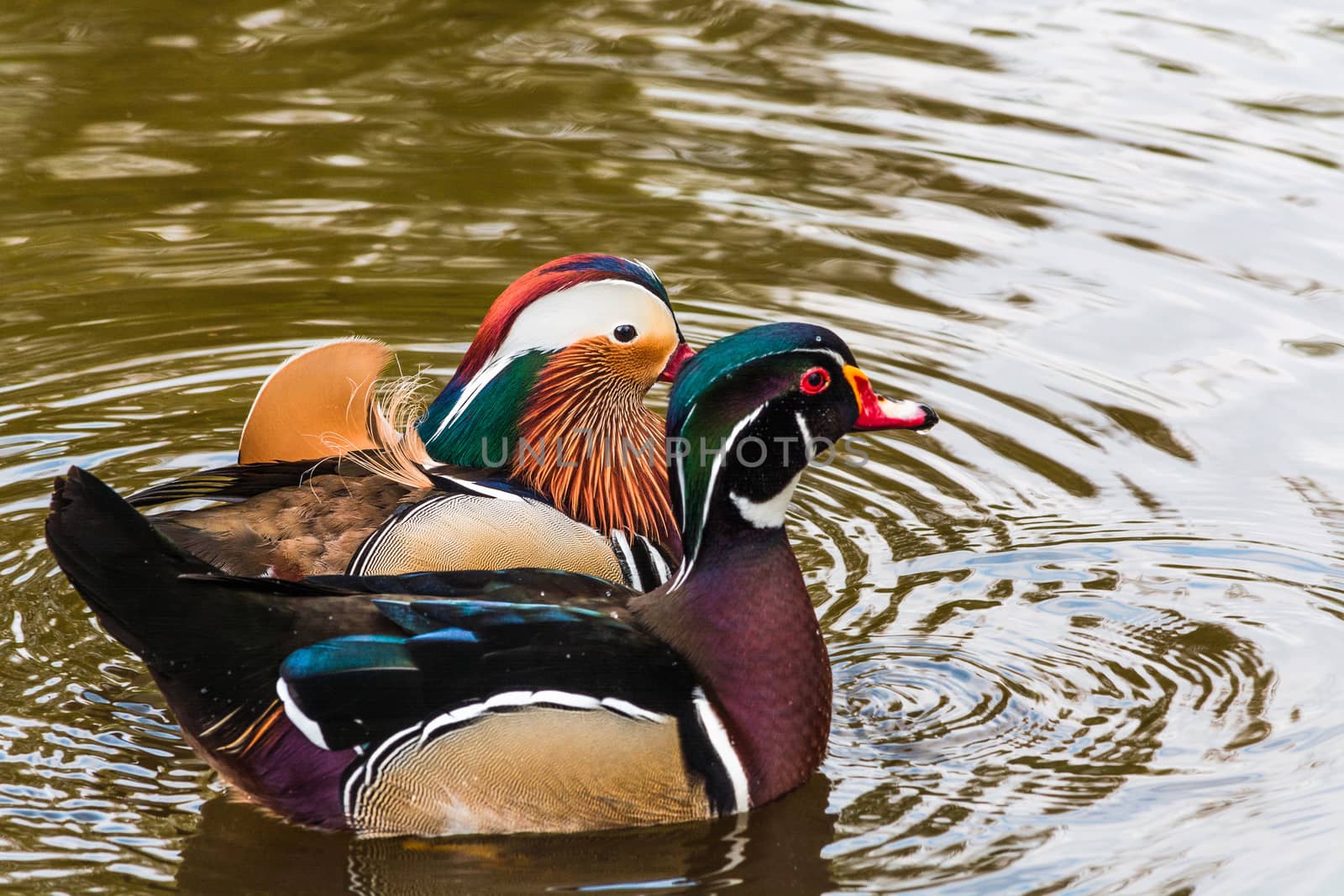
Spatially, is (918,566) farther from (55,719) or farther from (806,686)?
(55,719)

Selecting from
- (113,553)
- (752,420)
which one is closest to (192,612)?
(113,553)

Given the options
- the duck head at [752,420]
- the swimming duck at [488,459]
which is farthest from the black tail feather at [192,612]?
Answer: the duck head at [752,420]

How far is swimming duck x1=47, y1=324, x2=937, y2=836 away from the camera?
5.29m

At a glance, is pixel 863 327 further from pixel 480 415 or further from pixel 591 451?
pixel 480 415

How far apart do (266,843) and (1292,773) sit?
306cm

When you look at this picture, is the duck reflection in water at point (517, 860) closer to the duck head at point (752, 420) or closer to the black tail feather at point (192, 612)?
the black tail feather at point (192, 612)

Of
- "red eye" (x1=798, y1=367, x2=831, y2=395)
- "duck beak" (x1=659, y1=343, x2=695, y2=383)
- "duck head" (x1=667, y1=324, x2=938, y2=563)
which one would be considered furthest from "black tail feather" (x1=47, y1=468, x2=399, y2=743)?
"duck beak" (x1=659, y1=343, x2=695, y2=383)

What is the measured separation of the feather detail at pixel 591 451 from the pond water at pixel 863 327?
652 millimetres

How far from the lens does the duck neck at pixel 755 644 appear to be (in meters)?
5.50

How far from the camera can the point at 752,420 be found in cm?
557

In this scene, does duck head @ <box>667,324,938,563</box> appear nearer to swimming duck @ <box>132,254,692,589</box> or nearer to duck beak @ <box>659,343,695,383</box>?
swimming duck @ <box>132,254,692,589</box>

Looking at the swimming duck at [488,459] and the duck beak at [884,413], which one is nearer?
the duck beak at [884,413]

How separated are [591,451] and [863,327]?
7.38 feet

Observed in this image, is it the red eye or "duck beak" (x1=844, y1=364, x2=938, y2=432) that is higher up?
the red eye
